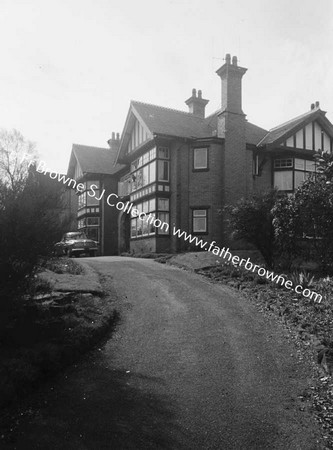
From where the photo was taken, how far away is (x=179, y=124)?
26.9 m

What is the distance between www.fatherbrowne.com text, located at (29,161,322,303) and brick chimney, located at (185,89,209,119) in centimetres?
842

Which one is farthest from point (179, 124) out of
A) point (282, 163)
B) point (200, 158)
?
point (282, 163)

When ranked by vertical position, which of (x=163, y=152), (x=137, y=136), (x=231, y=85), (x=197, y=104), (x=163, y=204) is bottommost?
(x=163, y=204)

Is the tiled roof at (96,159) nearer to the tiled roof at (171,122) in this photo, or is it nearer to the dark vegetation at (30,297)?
the tiled roof at (171,122)

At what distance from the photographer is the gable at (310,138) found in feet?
88.5

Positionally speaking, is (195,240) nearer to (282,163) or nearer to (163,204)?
(163,204)

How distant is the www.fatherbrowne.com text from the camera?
36.9ft

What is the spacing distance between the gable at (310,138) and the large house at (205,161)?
6 cm

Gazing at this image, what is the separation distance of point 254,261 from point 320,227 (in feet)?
28.1

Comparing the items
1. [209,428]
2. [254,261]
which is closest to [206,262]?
[254,261]

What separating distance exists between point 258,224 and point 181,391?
10.8 meters

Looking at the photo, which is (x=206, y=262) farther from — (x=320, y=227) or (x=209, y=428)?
(x=209, y=428)

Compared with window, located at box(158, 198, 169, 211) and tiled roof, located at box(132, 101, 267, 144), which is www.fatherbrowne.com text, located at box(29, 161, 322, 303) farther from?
tiled roof, located at box(132, 101, 267, 144)

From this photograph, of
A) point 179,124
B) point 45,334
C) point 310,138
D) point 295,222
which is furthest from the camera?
point 310,138
